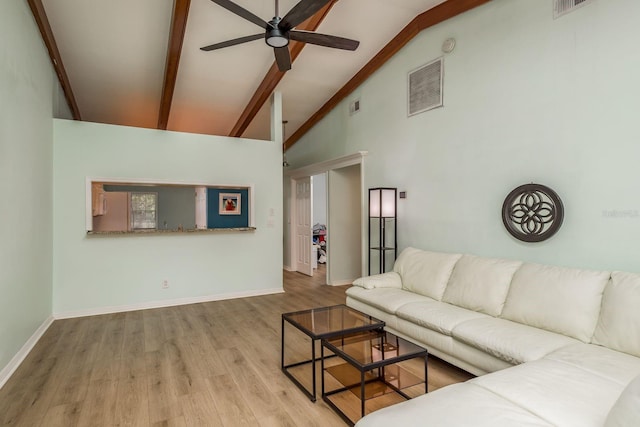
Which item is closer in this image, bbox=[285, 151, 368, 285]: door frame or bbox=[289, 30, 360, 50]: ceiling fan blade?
bbox=[289, 30, 360, 50]: ceiling fan blade

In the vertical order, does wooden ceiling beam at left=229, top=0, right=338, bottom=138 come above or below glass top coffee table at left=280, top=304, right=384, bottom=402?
above

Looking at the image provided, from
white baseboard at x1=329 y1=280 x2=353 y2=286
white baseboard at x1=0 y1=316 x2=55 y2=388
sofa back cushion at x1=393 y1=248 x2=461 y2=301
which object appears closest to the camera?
white baseboard at x1=0 y1=316 x2=55 y2=388

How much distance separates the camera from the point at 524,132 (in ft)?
10.5

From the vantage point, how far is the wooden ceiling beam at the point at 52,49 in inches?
129

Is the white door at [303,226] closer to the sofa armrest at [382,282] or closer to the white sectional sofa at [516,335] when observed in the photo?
the sofa armrest at [382,282]

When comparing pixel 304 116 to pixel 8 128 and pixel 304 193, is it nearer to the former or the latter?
pixel 304 193

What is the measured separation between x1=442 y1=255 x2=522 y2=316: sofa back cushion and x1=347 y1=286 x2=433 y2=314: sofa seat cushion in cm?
31

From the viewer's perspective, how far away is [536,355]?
2152 mm

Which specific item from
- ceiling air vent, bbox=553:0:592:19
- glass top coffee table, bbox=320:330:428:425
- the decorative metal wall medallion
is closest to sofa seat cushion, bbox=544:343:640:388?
glass top coffee table, bbox=320:330:428:425

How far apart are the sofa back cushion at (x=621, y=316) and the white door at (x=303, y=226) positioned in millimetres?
4850

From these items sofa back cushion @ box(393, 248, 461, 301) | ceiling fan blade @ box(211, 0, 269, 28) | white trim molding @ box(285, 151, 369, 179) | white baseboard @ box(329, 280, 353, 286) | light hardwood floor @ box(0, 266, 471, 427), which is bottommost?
light hardwood floor @ box(0, 266, 471, 427)

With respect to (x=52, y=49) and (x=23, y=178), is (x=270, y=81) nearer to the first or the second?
(x=52, y=49)

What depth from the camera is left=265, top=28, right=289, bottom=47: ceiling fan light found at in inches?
112

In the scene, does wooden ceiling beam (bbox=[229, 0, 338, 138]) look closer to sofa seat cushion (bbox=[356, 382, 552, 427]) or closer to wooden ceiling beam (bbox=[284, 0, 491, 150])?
wooden ceiling beam (bbox=[284, 0, 491, 150])
